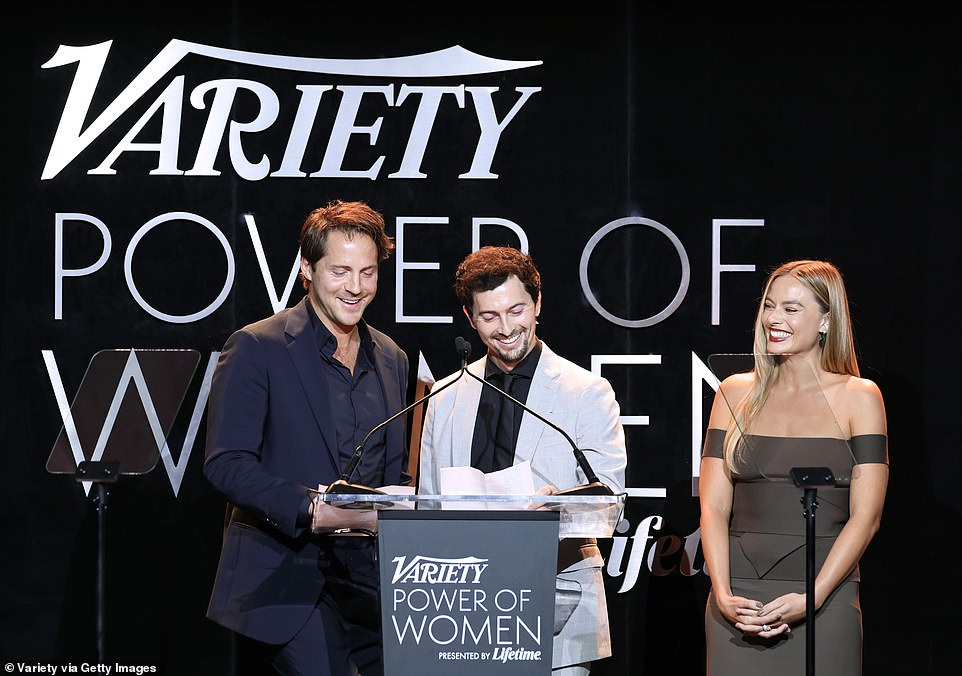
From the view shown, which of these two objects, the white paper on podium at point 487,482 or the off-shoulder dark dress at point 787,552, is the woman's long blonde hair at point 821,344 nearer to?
the off-shoulder dark dress at point 787,552

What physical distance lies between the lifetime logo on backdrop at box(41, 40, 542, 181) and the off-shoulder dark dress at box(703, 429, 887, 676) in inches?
77.8

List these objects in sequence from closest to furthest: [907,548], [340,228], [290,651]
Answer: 1. [290,651]
2. [340,228]
3. [907,548]

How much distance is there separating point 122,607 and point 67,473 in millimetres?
629

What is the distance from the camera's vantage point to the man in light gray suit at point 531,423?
11.1 feet

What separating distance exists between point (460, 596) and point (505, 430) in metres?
0.95

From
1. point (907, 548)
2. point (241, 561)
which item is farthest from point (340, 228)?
point (907, 548)

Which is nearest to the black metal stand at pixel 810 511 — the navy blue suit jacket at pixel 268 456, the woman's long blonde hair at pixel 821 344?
the woman's long blonde hair at pixel 821 344

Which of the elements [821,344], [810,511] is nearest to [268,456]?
[810,511]

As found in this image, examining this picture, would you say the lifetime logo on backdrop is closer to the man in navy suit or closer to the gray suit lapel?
the man in navy suit

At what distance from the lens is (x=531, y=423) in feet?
11.5

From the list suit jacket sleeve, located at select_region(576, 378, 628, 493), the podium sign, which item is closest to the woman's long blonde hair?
suit jacket sleeve, located at select_region(576, 378, 628, 493)

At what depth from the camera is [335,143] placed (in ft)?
15.8

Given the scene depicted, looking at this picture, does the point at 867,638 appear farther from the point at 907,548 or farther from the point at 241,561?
the point at 241,561

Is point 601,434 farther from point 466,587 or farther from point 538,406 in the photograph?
point 466,587
